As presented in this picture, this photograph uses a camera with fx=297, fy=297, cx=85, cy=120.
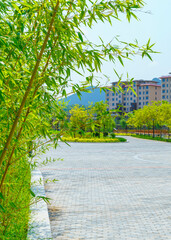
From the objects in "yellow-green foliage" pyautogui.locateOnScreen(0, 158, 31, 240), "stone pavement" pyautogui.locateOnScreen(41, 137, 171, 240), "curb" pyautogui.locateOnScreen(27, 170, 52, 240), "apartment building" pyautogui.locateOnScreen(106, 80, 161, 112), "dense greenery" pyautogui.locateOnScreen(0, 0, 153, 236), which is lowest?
"stone pavement" pyautogui.locateOnScreen(41, 137, 171, 240)

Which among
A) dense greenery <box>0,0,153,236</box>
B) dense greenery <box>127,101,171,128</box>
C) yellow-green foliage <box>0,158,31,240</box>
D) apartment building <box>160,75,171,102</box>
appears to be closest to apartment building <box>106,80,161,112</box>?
apartment building <box>160,75,171,102</box>

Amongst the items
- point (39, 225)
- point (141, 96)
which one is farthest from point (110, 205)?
point (141, 96)

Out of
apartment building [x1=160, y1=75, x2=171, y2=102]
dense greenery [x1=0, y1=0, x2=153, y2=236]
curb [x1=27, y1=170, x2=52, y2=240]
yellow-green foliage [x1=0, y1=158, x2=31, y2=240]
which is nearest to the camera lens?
dense greenery [x1=0, y1=0, x2=153, y2=236]

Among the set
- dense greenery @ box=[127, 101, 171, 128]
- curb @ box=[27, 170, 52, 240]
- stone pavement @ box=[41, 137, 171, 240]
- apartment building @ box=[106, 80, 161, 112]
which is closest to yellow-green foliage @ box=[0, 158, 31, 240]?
curb @ box=[27, 170, 52, 240]

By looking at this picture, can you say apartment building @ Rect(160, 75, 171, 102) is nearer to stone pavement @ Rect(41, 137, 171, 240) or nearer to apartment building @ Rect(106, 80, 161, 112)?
apartment building @ Rect(106, 80, 161, 112)

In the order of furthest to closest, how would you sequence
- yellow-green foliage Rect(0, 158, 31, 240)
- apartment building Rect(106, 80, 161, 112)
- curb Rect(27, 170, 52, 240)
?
apartment building Rect(106, 80, 161, 112)
curb Rect(27, 170, 52, 240)
yellow-green foliage Rect(0, 158, 31, 240)

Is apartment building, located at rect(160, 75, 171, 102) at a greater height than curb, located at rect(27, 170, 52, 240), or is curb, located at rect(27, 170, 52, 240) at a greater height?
apartment building, located at rect(160, 75, 171, 102)

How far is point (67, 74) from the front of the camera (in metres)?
2.79

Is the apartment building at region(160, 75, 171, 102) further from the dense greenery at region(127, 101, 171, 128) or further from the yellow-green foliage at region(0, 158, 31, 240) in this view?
the yellow-green foliage at region(0, 158, 31, 240)

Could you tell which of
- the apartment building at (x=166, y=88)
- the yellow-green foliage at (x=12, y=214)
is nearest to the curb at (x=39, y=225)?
the yellow-green foliage at (x=12, y=214)

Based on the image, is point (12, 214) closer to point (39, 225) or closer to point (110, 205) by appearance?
point (39, 225)

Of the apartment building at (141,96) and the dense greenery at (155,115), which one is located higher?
the apartment building at (141,96)

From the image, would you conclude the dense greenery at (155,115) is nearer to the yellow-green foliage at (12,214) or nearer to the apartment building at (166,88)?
the yellow-green foliage at (12,214)

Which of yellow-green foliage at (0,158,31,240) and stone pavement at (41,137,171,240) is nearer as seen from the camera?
yellow-green foliage at (0,158,31,240)
